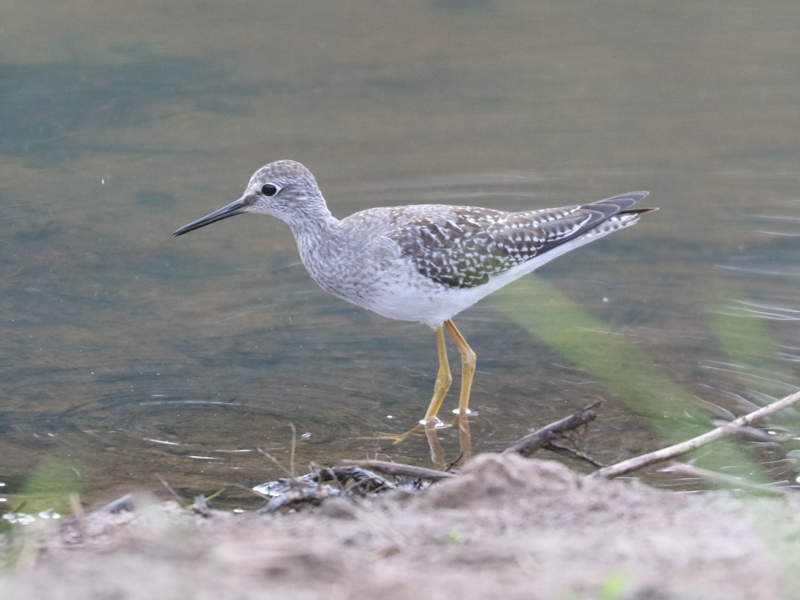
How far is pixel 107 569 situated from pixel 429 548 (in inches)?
41.8

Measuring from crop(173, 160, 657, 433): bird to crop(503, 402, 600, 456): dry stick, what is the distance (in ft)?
6.76

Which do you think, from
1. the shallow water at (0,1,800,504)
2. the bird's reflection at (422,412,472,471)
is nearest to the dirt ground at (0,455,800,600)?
the shallow water at (0,1,800,504)

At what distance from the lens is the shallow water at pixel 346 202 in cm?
777

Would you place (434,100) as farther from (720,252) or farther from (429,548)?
(429,548)

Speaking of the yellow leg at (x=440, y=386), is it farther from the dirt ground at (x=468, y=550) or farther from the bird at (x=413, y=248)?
the dirt ground at (x=468, y=550)

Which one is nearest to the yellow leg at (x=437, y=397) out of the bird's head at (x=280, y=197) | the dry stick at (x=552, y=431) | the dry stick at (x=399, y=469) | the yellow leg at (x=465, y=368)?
the yellow leg at (x=465, y=368)

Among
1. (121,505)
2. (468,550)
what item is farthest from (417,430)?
(468,550)

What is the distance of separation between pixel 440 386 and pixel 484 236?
3.44 ft

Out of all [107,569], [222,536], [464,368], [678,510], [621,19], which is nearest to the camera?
[107,569]

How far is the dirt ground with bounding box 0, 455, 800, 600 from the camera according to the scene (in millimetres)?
3619

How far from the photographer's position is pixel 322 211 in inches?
313

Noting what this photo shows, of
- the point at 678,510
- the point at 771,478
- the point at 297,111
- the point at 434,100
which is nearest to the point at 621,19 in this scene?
the point at 434,100

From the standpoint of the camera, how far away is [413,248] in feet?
25.2

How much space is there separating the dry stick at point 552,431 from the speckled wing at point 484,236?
7.09 feet
